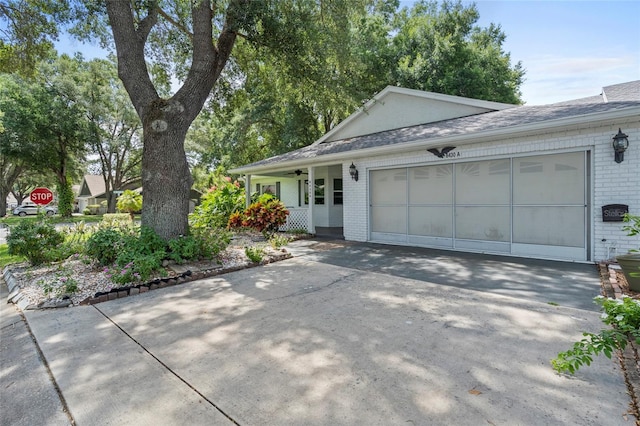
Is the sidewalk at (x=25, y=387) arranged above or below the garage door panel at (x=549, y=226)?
below

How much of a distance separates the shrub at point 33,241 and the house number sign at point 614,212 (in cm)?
1107

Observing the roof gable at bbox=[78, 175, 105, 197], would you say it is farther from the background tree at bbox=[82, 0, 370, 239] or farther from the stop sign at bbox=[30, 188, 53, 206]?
the background tree at bbox=[82, 0, 370, 239]

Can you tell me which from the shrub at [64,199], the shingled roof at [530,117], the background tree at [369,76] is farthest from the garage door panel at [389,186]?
the shrub at [64,199]

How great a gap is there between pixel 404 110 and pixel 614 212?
22.6 ft

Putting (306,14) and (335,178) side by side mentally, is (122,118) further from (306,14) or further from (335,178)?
(306,14)

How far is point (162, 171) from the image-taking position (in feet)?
22.7

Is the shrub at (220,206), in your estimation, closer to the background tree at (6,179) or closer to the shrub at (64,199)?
the shrub at (64,199)

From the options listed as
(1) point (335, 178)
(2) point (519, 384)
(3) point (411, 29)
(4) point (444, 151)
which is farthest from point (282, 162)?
(3) point (411, 29)

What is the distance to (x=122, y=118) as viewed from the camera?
2595 cm

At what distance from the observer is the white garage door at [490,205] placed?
653 centimetres

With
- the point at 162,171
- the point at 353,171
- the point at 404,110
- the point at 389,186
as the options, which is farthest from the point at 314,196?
the point at 162,171

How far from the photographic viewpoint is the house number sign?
5.74 metres

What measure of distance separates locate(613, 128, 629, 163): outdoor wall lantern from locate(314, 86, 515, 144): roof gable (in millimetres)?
4193

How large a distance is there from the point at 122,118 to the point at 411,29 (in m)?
22.3
